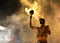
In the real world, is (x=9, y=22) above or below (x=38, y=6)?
below

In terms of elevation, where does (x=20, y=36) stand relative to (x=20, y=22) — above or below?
below

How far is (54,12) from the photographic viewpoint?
4855 millimetres

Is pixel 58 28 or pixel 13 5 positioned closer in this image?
pixel 58 28

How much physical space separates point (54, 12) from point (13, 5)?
1.05m

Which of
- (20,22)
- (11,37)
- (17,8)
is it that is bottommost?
(11,37)

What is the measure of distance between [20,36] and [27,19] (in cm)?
45

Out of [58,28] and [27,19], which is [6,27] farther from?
[58,28]

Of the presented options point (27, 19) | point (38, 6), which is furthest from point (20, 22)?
point (38, 6)

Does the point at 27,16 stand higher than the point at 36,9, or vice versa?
the point at 36,9

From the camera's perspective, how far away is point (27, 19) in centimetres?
489

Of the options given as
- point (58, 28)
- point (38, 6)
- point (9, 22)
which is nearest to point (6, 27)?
point (9, 22)

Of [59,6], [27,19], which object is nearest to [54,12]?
[59,6]

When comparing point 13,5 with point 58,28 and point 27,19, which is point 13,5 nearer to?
point 27,19

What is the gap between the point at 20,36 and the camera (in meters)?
4.85
